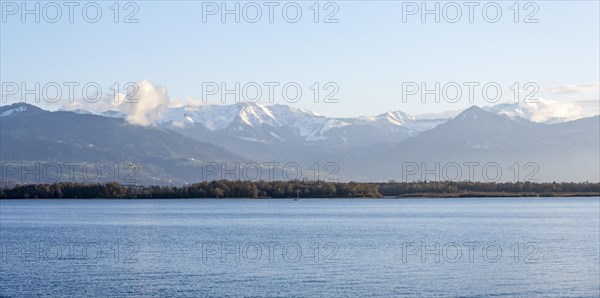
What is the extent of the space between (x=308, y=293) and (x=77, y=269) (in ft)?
46.9

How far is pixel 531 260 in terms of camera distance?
57.4 m

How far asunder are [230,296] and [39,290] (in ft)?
27.7

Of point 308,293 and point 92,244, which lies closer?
point 308,293

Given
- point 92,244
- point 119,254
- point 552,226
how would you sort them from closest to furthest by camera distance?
1. point 119,254
2. point 92,244
3. point 552,226

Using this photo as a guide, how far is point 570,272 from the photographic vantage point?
169 feet

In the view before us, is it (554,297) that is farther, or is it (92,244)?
(92,244)

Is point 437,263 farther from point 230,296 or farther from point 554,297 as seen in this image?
point 230,296

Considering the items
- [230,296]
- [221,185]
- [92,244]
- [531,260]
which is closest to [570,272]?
[531,260]

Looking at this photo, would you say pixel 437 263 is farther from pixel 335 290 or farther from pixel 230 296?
pixel 230 296

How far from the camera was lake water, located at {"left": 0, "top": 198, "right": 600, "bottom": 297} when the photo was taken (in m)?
45.9

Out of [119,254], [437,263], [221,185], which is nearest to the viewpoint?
[437,263]

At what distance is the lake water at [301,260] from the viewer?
151ft

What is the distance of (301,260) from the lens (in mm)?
56719

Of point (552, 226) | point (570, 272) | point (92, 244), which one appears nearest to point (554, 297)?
point (570, 272)
